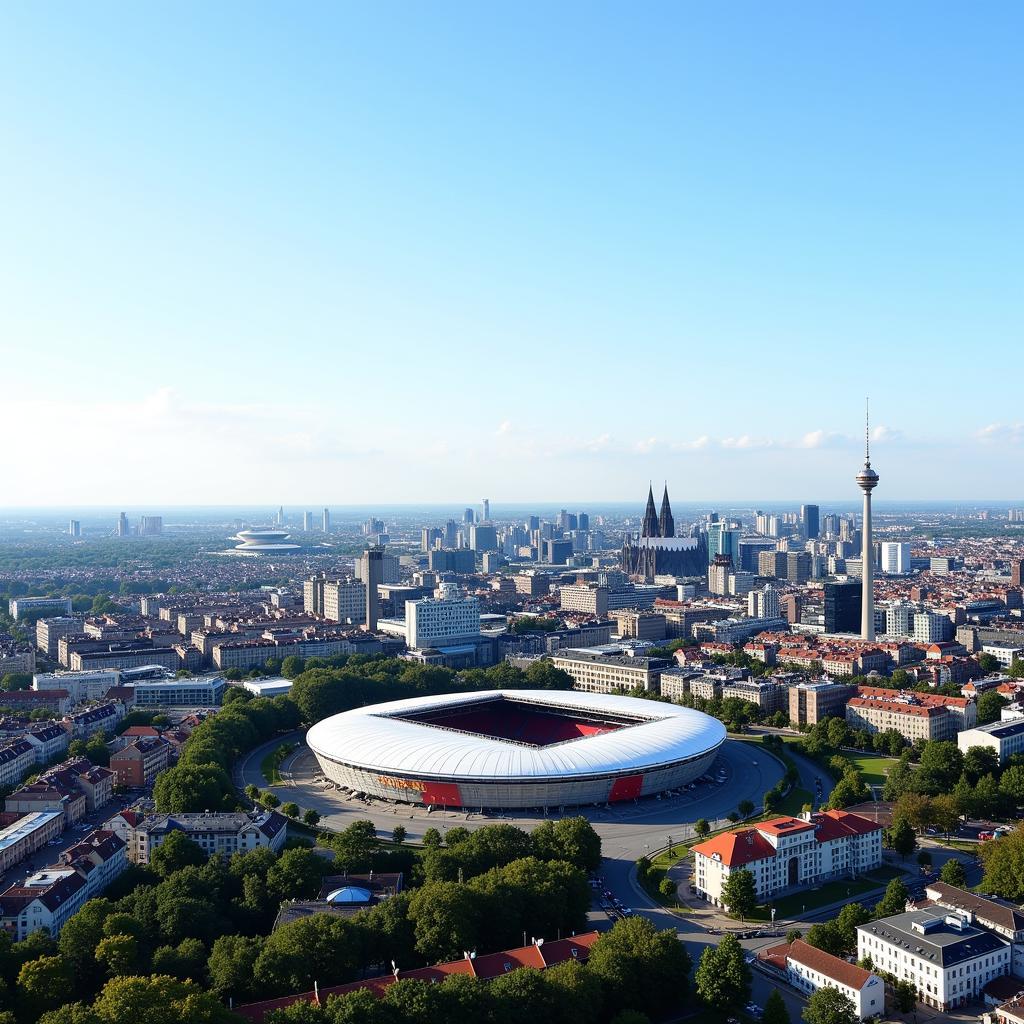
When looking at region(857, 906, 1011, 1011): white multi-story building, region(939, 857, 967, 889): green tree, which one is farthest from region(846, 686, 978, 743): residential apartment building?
region(857, 906, 1011, 1011): white multi-story building

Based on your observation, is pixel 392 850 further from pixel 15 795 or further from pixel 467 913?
pixel 15 795

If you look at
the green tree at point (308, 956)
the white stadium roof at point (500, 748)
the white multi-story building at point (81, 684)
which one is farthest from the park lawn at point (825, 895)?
the white multi-story building at point (81, 684)

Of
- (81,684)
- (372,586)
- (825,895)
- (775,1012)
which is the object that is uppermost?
(372,586)

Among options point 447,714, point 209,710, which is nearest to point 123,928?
point 447,714

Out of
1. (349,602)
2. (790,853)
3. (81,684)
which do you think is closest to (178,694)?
(81,684)

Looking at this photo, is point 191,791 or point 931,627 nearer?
point 191,791

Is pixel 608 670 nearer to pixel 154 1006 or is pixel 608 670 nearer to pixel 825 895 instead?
pixel 825 895
